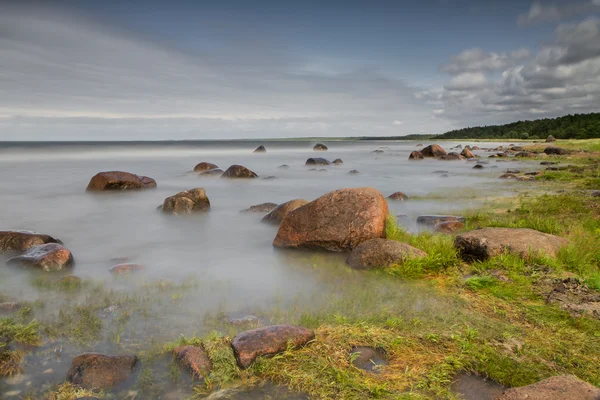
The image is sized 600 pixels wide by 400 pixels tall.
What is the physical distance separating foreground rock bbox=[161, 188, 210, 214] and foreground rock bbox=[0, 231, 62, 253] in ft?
19.1

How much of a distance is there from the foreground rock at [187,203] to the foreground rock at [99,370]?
36.5 ft

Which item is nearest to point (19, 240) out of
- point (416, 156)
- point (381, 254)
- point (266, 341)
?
point (266, 341)

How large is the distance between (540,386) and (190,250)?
876cm

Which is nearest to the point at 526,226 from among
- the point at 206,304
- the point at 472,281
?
the point at 472,281

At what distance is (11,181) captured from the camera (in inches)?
1141

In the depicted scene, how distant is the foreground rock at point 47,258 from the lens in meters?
8.25

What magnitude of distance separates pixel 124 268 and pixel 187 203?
728 cm

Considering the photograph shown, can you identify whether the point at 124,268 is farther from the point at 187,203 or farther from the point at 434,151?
the point at 434,151

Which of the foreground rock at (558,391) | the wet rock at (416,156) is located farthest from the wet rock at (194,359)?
the wet rock at (416,156)

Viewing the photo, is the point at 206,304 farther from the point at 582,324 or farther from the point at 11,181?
the point at 11,181

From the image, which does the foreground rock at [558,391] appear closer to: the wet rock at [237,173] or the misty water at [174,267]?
the misty water at [174,267]

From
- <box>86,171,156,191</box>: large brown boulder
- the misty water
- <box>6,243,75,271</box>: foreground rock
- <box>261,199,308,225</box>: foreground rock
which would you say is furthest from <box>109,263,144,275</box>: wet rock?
<box>86,171,156,191</box>: large brown boulder

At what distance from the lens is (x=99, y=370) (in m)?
4.43

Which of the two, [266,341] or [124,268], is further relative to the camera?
[124,268]
